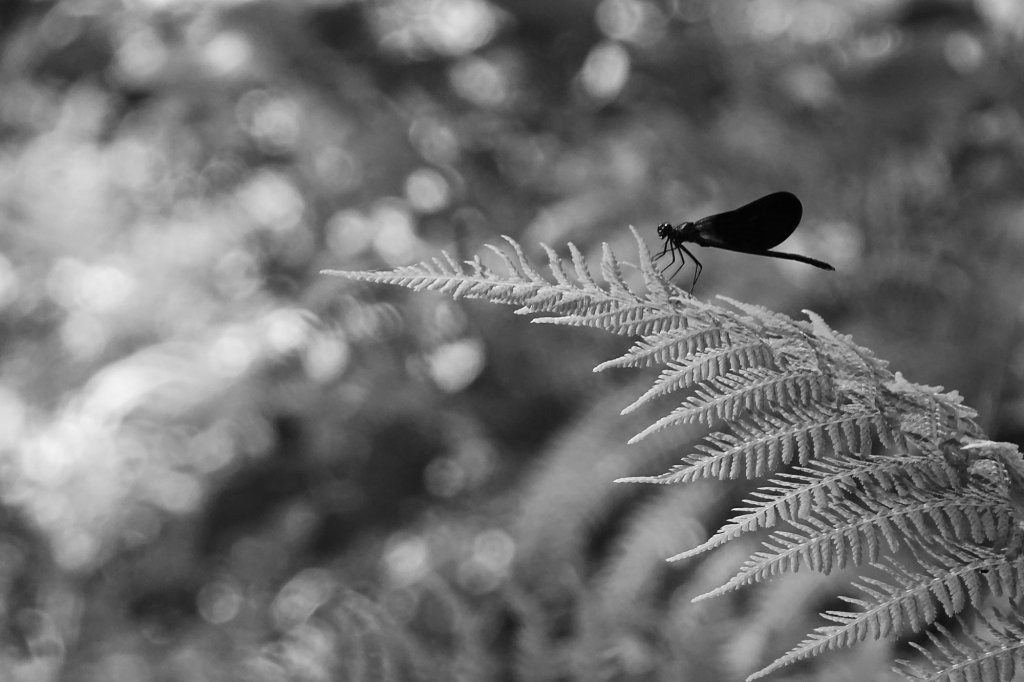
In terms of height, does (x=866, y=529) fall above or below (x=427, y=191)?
above

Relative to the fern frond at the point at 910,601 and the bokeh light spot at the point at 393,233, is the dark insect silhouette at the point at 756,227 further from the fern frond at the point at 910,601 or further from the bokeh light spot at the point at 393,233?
the bokeh light spot at the point at 393,233

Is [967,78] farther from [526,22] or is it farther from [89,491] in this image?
[89,491]

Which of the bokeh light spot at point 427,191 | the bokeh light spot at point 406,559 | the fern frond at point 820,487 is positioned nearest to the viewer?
the fern frond at point 820,487

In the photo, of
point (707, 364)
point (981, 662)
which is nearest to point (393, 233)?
point (707, 364)

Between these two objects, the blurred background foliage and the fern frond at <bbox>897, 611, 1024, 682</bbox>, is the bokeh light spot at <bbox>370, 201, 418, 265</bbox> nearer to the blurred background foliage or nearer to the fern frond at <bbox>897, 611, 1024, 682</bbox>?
the blurred background foliage

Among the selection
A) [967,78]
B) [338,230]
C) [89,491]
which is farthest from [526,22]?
[89,491]

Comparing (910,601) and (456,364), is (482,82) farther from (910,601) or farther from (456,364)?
(910,601)

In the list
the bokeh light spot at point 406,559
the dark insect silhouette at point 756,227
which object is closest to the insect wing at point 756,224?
the dark insect silhouette at point 756,227
